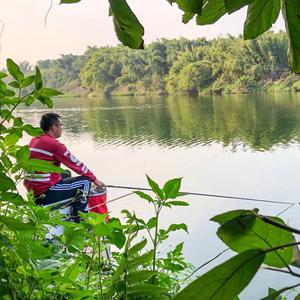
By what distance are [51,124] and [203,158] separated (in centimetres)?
708

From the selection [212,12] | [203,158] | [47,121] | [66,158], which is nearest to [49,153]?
[66,158]

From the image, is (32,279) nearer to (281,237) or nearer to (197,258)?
(281,237)

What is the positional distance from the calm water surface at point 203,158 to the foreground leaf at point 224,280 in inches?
129

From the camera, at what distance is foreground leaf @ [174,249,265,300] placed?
0.23m

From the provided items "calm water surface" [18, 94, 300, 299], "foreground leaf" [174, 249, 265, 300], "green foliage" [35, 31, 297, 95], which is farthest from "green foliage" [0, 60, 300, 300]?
"green foliage" [35, 31, 297, 95]

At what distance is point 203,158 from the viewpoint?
9719 mm

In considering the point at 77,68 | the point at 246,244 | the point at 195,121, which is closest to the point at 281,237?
the point at 246,244

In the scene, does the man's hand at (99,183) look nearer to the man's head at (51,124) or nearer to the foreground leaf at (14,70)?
the man's head at (51,124)

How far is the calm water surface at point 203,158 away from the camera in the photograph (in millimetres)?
5202

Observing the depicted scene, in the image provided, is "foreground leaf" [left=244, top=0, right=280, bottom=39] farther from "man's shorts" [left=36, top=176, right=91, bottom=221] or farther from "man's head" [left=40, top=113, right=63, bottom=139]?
"man's head" [left=40, top=113, right=63, bottom=139]

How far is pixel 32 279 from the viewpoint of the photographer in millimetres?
580

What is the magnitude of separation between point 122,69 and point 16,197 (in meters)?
36.5

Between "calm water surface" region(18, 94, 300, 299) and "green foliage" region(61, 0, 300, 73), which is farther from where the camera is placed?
"calm water surface" region(18, 94, 300, 299)

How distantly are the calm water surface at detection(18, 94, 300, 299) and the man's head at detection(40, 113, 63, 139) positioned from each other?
1565mm
